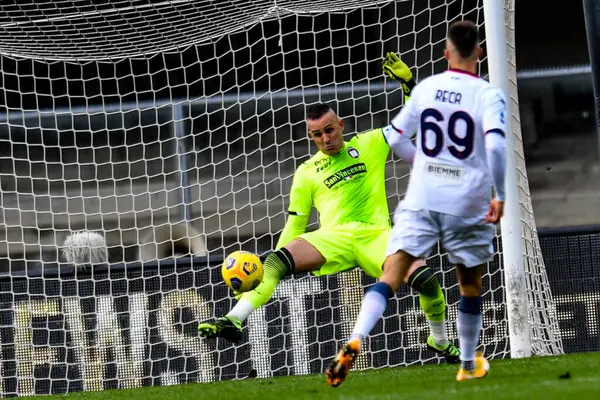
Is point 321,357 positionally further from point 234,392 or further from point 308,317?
point 234,392

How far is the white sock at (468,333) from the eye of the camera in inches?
212

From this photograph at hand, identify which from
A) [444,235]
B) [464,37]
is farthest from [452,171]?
[464,37]

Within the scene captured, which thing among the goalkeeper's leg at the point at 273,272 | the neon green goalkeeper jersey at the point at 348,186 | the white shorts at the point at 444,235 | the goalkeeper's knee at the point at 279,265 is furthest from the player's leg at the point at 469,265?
the neon green goalkeeper jersey at the point at 348,186

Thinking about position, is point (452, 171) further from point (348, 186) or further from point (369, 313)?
point (348, 186)

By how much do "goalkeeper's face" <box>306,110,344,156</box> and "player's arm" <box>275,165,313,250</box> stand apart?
255 millimetres

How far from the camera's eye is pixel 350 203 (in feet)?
24.0

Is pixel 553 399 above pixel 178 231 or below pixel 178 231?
below

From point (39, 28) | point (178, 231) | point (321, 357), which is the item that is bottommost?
point (321, 357)

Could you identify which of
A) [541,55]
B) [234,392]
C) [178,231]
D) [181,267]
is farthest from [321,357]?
[541,55]

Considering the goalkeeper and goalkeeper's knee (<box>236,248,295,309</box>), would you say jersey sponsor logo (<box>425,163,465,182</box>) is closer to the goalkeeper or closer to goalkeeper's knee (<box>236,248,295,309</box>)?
the goalkeeper

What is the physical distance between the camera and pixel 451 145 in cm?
506

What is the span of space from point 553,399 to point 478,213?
1.00 metres

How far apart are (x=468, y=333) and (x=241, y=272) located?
1746 mm

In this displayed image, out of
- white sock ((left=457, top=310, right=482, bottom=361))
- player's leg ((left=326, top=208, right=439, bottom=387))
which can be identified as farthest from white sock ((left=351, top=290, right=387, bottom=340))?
white sock ((left=457, top=310, right=482, bottom=361))
